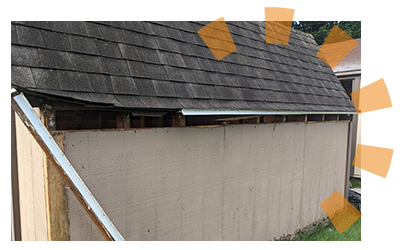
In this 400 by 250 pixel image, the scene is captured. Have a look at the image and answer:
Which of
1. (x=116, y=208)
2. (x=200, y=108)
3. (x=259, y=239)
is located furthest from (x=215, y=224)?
(x=200, y=108)

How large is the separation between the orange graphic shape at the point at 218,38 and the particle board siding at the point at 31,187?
2.86 meters

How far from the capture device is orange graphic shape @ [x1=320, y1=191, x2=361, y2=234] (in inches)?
239

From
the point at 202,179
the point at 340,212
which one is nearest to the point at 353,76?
the point at 340,212

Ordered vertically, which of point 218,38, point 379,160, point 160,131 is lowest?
point 379,160

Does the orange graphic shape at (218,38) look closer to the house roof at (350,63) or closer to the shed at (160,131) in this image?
the shed at (160,131)

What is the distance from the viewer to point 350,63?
10250 mm

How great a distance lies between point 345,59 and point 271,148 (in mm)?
8565

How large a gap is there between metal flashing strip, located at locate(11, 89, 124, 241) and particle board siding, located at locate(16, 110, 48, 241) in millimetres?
513

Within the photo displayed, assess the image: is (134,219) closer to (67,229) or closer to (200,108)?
(67,229)

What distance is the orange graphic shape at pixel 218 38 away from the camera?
4.23 meters

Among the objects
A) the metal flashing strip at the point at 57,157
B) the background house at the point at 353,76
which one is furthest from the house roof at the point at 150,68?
the background house at the point at 353,76

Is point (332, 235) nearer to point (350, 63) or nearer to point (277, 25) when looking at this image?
point (277, 25)

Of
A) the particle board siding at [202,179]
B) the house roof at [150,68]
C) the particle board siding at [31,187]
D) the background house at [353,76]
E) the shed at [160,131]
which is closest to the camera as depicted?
the house roof at [150,68]

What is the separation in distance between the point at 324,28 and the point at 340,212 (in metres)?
16.6
